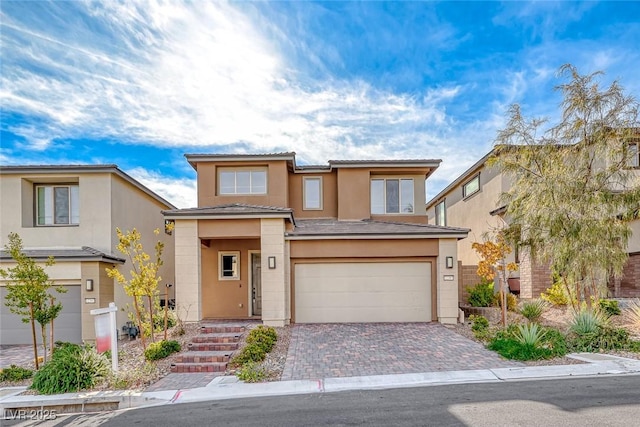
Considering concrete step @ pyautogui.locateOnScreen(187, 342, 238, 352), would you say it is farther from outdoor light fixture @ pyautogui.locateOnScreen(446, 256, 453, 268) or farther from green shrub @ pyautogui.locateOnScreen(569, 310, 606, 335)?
green shrub @ pyautogui.locateOnScreen(569, 310, 606, 335)

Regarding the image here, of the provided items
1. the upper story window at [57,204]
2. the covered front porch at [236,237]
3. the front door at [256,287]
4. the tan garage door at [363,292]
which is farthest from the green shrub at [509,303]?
the upper story window at [57,204]

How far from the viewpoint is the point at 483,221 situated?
62.6 feet

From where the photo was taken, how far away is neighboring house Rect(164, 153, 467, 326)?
12188 mm

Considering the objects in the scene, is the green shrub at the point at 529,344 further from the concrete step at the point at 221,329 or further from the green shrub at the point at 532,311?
the concrete step at the point at 221,329

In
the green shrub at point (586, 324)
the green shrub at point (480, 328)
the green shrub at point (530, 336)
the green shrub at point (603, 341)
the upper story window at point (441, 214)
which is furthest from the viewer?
the upper story window at point (441, 214)

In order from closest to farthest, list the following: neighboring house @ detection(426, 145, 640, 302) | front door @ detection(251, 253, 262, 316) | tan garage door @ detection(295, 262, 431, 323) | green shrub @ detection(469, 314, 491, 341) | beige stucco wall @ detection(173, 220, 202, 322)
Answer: green shrub @ detection(469, 314, 491, 341)
beige stucco wall @ detection(173, 220, 202, 322)
tan garage door @ detection(295, 262, 431, 323)
front door @ detection(251, 253, 262, 316)
neighboring house @ detection(426, 145, 640, 302)

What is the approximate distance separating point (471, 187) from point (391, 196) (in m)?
6.88

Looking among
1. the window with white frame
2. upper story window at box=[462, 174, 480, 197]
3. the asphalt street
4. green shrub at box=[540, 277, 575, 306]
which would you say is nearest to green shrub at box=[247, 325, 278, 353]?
the asphalt street

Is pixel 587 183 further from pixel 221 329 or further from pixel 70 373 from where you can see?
pixel 70 373

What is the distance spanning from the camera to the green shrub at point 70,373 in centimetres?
748

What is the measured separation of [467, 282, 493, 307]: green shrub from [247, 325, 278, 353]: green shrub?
7.92 meters

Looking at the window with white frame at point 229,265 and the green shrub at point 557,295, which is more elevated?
the window with white frame at point 229,265

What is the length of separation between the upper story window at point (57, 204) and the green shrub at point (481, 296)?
15237 mm

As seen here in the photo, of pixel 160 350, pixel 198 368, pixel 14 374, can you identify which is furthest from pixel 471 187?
pixel 14 374
